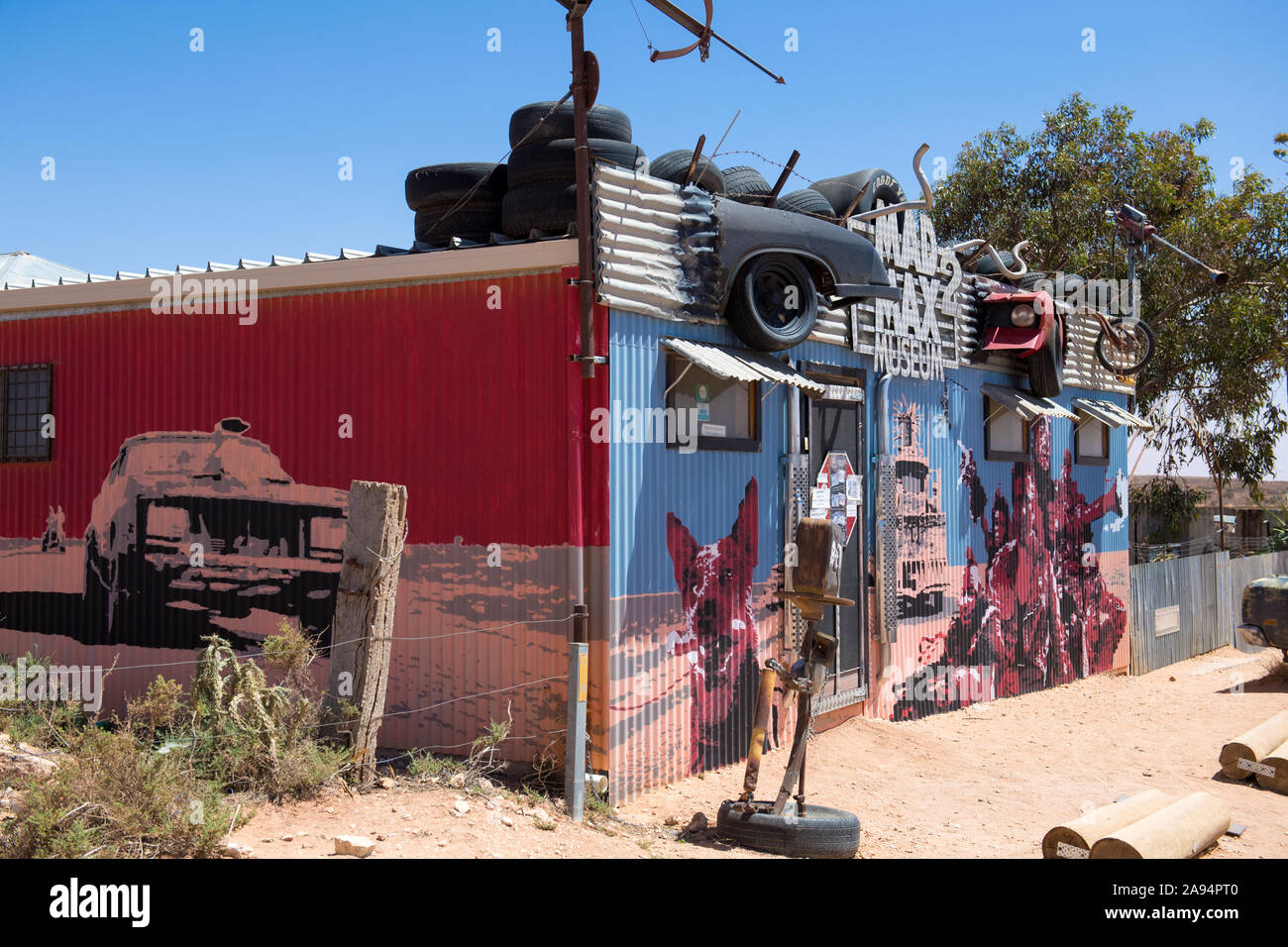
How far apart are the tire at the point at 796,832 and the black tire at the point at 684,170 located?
15.9 feet

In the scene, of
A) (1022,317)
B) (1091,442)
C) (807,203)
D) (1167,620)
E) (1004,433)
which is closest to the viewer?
(807,203)

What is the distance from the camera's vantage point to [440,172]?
904 centimetres

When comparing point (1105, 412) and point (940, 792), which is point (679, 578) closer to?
point (940, 792)

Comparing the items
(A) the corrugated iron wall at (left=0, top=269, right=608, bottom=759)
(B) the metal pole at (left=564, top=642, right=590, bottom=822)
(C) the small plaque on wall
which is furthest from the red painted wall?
(C) the small plaque on wall

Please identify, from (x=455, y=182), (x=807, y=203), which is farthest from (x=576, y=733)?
(x=807, y=203)

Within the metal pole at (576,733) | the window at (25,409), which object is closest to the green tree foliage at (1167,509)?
the metal pole at (576,733)

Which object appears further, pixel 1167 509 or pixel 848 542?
pixel 1167 509

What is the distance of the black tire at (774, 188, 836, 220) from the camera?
32.8ft

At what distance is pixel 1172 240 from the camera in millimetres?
22281

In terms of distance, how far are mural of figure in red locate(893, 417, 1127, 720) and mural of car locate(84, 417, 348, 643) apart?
6.15 metres

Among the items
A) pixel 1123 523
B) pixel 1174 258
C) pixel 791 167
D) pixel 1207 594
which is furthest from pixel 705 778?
pixel 1174 258

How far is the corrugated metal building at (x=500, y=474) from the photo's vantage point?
25.8 feet

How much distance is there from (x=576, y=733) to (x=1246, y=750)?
6.17 m
